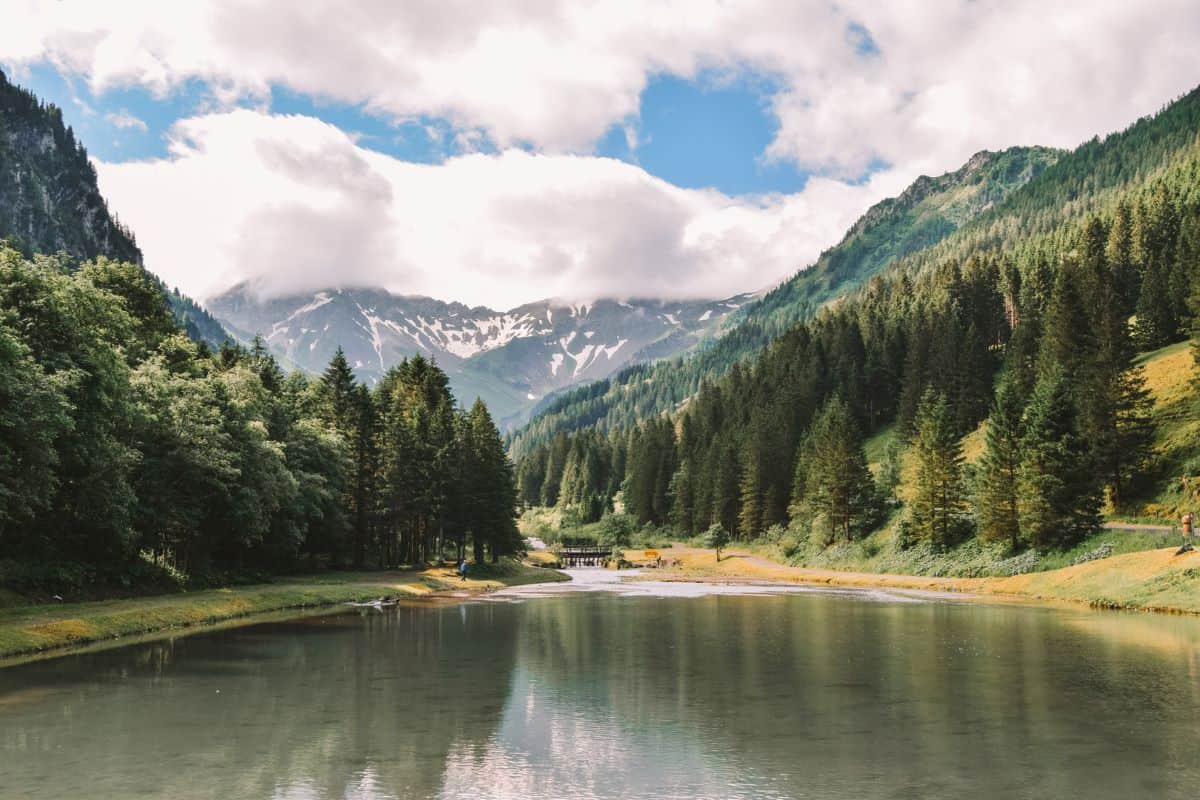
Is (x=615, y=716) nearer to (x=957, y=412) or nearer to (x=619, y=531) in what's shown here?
(x=957, y=412)

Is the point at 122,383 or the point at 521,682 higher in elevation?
the point at 122,383

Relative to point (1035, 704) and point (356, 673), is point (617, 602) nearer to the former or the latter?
point (356, 673)

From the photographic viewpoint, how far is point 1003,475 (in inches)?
2938

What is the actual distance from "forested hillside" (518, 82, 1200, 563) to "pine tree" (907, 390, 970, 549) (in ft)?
0.51

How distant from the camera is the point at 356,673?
1144 inches

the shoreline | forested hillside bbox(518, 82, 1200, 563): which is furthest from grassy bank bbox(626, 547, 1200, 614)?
the shoreline

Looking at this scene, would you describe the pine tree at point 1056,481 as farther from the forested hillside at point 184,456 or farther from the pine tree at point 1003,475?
the forested hillside at point 184,456

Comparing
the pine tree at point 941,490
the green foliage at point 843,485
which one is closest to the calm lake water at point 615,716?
the pine tree at point 941,490

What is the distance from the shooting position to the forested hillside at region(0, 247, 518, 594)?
4034 cm

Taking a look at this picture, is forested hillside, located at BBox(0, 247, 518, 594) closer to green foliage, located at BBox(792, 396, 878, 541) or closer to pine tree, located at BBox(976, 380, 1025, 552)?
green foliage, located at BBox(792, 396, 878, 541)

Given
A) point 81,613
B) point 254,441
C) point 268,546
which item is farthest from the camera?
point 268,546

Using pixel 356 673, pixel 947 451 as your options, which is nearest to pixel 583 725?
pixel 356 673

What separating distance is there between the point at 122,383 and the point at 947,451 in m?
70.5

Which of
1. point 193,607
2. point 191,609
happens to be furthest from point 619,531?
point 191,609
